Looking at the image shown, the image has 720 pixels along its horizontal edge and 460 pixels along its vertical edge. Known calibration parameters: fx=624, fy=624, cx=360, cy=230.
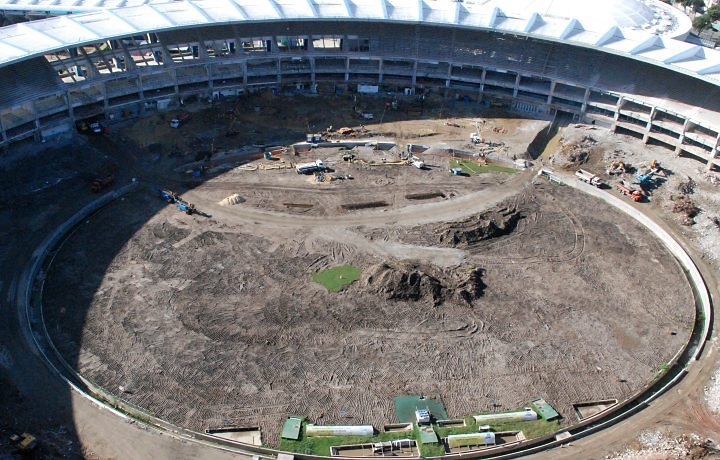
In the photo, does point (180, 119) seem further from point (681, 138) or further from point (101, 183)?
point (681, 138)

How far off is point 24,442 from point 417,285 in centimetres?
3181

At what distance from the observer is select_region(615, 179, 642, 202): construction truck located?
69.1 meters

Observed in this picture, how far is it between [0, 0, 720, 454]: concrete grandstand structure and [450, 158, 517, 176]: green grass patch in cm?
1474

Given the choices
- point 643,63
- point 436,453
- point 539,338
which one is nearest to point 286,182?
point 539,338

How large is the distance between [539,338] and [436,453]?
594 inches

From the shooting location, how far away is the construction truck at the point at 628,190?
227 ft

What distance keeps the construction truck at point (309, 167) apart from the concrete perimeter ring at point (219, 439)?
71.5 ft

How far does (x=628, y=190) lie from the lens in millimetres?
70188

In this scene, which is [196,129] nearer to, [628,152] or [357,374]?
[357,374]

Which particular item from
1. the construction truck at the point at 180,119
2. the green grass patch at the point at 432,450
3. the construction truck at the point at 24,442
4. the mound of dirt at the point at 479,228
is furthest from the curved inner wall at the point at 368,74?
the green grass patch at the point at 432,450

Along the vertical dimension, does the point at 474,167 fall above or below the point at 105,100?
below

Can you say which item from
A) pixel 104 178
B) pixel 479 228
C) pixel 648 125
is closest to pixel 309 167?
pixel 479 228

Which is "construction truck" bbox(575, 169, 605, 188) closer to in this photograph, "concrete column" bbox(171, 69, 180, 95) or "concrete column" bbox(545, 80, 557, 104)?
"concrete column" bbox(545, 80, 557, 104)

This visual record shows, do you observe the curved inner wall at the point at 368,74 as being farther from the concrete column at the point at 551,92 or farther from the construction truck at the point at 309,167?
the construction truck at the point at 309,167
